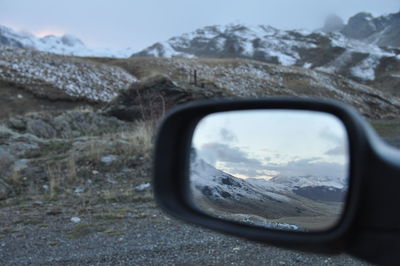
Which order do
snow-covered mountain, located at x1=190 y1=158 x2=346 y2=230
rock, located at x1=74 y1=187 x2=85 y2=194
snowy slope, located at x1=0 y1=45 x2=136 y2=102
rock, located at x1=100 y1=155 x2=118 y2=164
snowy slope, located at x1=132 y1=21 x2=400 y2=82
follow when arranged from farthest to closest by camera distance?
snowy slope, located at x1=132 y1=21 x2=400 y2=82 < snowy slope, located at x1=0 y1=45 x2=136 y2=102 < rock, located at x1=100 y1=155 x2=118 y2=164 < rock, located at x1=74 y1=187 x2=85 y2=194 < snow-covered mountain, located at x1=190 y1=158 x2=346 y2=230

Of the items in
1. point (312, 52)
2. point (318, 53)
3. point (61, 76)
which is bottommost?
point (61, 76)

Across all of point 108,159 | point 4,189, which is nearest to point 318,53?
point 108,159

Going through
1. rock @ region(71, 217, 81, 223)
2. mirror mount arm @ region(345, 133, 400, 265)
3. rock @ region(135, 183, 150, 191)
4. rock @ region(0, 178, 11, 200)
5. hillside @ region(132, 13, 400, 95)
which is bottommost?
rock @ region(0, 178, 11, 200)

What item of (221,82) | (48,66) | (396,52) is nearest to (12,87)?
(48,66)

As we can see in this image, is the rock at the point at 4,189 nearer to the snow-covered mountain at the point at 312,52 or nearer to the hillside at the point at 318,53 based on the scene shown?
the hillside at the point at 318,53

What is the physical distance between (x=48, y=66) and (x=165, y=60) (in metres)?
16.1

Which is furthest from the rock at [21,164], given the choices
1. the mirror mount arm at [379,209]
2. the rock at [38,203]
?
the mirror mount arm at [379,209]

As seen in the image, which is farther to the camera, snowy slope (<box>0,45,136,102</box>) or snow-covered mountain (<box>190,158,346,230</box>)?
snowy slope (<box>0,45,136,102</box>)

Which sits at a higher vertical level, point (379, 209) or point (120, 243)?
point (379, 209)

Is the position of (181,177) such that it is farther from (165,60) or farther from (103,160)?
(165,60)

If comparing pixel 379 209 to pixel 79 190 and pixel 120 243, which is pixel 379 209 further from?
pixel 79 190

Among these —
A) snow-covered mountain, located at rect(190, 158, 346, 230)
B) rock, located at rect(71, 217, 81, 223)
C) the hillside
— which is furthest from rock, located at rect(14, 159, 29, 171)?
the hillside

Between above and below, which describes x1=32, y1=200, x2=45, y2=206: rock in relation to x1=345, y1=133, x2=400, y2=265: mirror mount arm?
below

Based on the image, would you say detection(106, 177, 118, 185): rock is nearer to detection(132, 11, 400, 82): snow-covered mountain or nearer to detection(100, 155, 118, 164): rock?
detection(100, 155, 118, 164): rock
